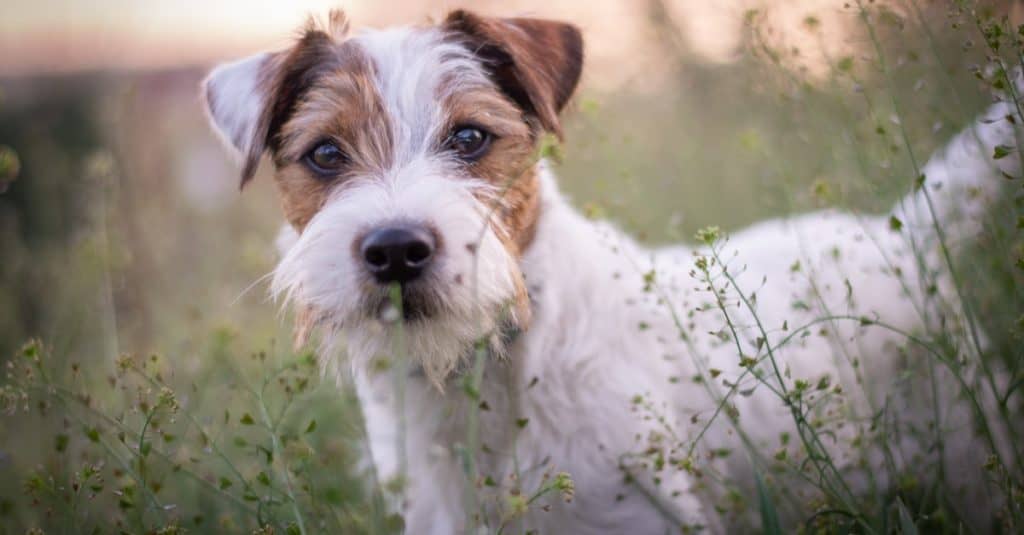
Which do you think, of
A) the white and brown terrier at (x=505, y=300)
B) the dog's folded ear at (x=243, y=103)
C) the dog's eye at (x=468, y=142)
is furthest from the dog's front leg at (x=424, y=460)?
the dog's folded ear at (x=243, y=103)

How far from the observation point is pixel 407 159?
3.01m

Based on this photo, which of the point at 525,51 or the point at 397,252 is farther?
the point at 525,51

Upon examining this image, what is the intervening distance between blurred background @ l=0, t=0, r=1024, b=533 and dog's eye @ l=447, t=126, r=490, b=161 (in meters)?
0.46

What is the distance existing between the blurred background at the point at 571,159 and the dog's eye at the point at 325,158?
58 cm

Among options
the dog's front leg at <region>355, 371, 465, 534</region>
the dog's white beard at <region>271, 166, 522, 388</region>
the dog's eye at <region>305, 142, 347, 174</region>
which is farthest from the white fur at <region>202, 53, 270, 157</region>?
the dog's front leg at <region>355, 371, 465, 534</region>

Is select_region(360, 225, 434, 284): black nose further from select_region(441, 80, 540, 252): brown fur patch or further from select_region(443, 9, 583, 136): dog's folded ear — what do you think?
select_region(443, 9, 583, 136): dog's folded ear

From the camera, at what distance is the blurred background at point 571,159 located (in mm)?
2969

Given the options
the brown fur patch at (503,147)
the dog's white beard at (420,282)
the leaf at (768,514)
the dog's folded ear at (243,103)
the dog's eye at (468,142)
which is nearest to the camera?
the leaf at (768,514)

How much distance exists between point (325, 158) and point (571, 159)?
363 cm

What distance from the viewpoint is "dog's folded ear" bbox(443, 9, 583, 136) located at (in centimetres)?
317

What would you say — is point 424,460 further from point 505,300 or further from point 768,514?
point 768,514

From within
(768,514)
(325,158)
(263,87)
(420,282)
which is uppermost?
(263,87)

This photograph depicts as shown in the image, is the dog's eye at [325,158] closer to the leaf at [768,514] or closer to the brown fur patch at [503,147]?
the brown fur patch at [503,147]

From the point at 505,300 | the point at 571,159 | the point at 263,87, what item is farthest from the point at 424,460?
the point at 571,159
